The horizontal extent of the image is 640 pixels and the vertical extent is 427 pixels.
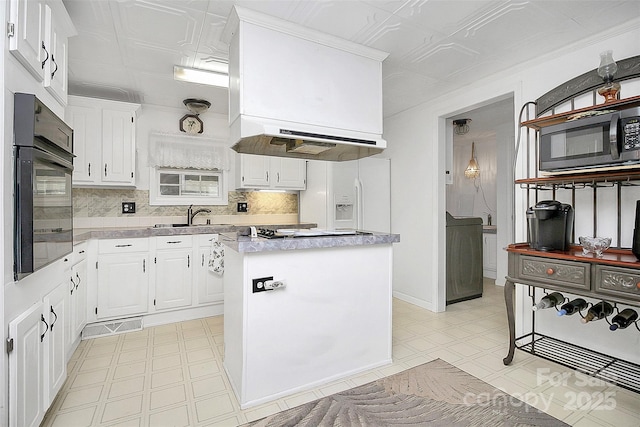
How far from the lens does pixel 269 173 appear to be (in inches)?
165

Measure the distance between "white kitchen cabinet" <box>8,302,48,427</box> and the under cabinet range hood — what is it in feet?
4.76

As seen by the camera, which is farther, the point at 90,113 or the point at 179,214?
the point at 179,214

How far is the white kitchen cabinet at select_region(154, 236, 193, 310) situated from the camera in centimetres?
331

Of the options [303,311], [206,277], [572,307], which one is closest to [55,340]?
[303,311]

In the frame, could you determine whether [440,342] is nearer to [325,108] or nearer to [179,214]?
[325,108]

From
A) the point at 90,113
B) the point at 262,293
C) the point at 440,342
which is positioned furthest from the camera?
the point at 90,113

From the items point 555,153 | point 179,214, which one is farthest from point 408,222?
point 179,214

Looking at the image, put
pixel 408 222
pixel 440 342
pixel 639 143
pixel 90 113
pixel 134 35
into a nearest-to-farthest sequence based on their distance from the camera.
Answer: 1. pixel 639 143
2. pixel 134 35
3. pixel 440 342
4. pixel 90 113
5. pixel 408 222

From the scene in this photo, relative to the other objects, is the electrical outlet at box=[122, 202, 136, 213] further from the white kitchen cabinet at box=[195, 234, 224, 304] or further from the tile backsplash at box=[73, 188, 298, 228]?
the white kitchen cabinet at box=[195, 234, 224, 304]

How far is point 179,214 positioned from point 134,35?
2219 millimetres

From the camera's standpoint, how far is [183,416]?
5.97 ft

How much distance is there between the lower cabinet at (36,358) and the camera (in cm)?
127

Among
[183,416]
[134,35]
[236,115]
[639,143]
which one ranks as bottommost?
[183,416]

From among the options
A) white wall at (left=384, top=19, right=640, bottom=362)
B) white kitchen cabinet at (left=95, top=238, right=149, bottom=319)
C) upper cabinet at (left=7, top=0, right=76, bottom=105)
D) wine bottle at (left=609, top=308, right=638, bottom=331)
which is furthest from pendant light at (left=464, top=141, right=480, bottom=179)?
upper cabinet at (left=7, top=0, right=76, bottom=105)
